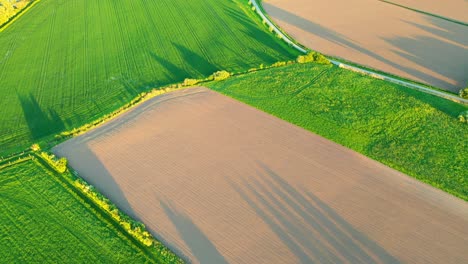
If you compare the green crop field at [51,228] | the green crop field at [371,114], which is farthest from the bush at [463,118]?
the green crop field at [51,228]

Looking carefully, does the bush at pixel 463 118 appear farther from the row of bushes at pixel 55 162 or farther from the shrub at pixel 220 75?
the row of bushes at pixel 55 162

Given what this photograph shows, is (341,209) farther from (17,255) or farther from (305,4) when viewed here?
(305,4)

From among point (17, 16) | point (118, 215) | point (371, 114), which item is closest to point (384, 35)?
point (371, 114)

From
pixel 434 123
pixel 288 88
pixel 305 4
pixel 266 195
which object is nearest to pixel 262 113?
pixel 288 88

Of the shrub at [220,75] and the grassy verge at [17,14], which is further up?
the grassy verge at [17,14]

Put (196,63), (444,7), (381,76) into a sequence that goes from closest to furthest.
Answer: (381,76) < (196,63) < (444,7)

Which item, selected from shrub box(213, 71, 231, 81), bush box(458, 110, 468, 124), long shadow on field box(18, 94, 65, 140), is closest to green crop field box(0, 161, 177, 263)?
long shadow on field box(18, 94, 65, 140)

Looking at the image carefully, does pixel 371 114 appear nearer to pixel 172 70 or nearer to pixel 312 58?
pixel 312 58
